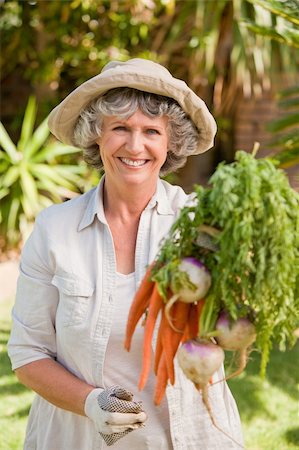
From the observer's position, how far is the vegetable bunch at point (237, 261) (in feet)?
5.01

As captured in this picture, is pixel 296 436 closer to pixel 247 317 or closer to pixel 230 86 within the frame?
pixel 247 317

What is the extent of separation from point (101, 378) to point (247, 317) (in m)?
0.61

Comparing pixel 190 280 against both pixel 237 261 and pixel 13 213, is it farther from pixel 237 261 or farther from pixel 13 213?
pixel 13 213

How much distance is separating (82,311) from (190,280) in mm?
616

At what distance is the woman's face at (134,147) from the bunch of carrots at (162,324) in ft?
1.34

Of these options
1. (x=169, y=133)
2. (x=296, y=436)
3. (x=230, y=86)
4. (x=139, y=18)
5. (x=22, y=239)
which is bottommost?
(x=296, y=436)

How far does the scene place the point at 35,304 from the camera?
7.10 ft

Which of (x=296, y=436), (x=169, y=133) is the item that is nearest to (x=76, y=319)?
(x=169, y=133)

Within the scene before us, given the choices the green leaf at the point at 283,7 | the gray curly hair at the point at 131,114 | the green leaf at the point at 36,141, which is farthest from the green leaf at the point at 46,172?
the gray curly hair at the point at 131,114

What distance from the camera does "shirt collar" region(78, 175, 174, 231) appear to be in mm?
2188

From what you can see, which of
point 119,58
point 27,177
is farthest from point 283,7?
point 27,177

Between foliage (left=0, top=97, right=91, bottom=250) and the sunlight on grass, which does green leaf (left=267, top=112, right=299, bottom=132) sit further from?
foliage (left=0, top=97, right=91, bottom=250)

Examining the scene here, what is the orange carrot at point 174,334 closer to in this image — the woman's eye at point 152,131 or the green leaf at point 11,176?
the woman's eye at point 152,131

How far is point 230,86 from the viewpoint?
866cm
